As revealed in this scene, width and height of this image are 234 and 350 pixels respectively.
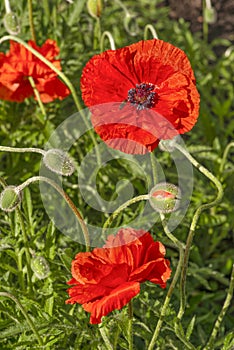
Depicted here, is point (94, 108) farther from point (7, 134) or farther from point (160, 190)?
point (7, 134)

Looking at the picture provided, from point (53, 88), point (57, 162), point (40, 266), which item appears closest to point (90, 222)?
point (53, 88)

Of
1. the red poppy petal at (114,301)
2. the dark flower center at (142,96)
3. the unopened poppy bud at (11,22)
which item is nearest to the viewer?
the red poppy petal at (114,301)

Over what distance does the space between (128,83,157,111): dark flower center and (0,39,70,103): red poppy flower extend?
1.60 ft

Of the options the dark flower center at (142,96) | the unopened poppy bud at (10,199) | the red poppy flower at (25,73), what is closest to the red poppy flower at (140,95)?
the dark flower center at (142,96)

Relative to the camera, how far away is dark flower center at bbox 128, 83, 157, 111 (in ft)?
4.84

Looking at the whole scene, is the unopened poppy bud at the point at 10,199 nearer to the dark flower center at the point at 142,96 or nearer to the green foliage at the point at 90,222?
the green foliage at the point at 90,222

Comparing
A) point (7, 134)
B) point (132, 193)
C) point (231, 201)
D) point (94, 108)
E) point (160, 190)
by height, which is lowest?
point (231, 201)

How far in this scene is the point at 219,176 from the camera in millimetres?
2217

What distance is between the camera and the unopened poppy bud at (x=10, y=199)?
134cm

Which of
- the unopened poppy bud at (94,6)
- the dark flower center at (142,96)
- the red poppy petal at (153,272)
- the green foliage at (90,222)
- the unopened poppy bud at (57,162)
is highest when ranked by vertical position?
the unopened poppy bud at (94,6)

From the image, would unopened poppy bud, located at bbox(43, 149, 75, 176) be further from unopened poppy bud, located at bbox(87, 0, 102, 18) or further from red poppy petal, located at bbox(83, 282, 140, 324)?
unopened poppy bud, located at bbox(87, 0, 102, 18)

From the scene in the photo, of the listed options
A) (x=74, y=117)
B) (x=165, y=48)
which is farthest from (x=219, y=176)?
(x=165, y=48)

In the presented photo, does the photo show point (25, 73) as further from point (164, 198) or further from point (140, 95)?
point (164, 198)

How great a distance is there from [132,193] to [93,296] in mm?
788
